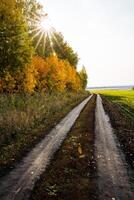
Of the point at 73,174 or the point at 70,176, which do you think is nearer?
the point at 70,176

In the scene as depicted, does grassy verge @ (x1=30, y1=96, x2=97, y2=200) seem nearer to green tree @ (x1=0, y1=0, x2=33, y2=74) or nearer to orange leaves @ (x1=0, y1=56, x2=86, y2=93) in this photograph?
green tree @ (x1=0, y1=0, x2=33, y2=74)

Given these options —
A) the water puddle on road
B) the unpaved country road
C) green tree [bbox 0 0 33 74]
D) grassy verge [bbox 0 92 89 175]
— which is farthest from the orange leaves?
the water puddle on road

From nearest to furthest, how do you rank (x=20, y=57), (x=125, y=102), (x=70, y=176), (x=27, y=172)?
(x=70, y=176) < (x=27, y=172) < (x=20, y=57) < (x=125, y=102)

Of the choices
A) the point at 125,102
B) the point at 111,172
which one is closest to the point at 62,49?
the point at 125,102

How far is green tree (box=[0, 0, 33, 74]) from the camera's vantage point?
22875 millimetres

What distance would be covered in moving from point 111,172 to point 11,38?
553 inches

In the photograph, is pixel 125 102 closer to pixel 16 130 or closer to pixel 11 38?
pixel 11 38

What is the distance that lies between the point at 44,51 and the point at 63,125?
34533 millimetres

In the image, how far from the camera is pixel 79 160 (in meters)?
13.9

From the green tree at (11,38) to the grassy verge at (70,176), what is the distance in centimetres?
890

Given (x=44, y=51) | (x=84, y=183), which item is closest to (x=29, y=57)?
(x=84, y=183)

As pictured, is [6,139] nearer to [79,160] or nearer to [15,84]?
[79,160]

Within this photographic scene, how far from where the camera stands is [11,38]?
2305cm

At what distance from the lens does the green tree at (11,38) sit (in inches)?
901
